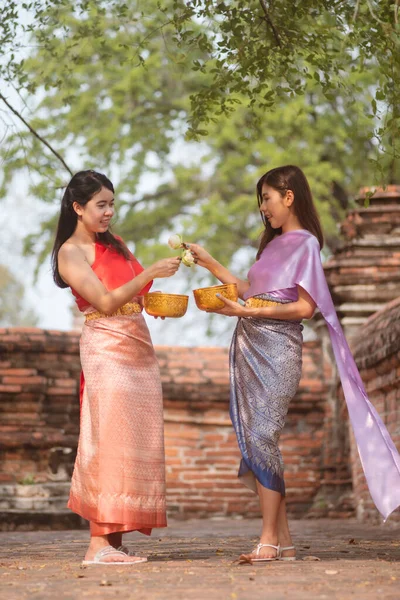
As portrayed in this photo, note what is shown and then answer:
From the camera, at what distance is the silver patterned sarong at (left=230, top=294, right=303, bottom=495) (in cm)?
479

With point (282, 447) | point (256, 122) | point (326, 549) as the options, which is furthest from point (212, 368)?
point (326, 549)

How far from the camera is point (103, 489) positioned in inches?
185

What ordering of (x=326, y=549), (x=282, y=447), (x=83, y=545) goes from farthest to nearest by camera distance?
(x=282, y=447), (x=83, y=545), (x=326, y=549)

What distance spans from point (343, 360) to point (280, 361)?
0.31 m

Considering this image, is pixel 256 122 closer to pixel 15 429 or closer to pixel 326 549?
pixel 326 549

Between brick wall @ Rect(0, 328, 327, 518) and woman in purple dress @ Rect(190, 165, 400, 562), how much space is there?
16.2 ft

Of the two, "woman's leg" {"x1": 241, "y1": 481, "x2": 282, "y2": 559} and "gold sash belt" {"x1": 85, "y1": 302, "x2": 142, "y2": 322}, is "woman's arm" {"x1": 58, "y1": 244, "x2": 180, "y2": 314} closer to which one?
"gold sash belt" {"x1": 85, "y1": 302, "x2": 142, "y2": 322}

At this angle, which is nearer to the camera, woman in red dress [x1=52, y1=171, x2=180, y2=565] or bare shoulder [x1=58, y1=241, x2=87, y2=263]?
woman in red dress [x1=52, y1=171, x2=180, y2=565]

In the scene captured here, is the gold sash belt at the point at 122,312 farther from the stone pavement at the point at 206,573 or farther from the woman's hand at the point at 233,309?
the stone pavement at the point at 206,573

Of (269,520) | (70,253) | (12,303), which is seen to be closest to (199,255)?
(70,253)

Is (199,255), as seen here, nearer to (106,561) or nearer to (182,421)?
(106,561)

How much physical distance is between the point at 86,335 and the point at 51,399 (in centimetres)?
503

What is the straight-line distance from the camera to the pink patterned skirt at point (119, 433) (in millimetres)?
4703

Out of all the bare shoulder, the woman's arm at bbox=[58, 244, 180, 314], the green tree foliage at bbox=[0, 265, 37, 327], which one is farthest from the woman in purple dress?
the green tree foliage at bbox=[0, 265, 37, 327]
